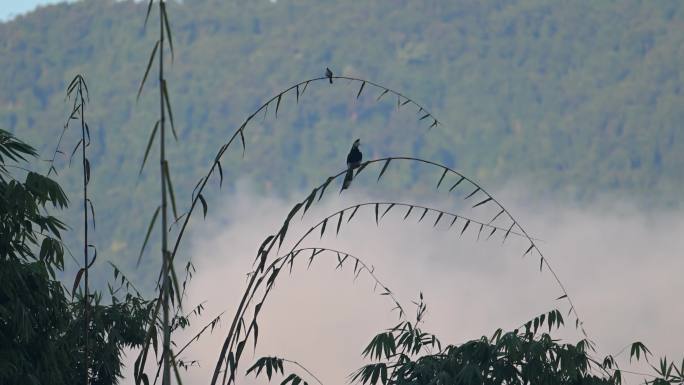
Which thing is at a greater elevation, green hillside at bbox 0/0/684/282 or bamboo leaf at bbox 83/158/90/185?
green hillside at bbox 0/0/684/282

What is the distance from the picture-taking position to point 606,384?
6.77m

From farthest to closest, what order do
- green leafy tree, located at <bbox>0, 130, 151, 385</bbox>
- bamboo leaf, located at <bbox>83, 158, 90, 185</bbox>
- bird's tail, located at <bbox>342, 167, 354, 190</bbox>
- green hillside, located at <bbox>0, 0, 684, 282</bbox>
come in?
green hillside, located at <bbox>0, 0, 684, 282</bbox>
green leafy tree, located at <bbox>0, 130, 151, 385</bbox>
bamboo leaf, located at <bbox>83, 158, 90, 185</bbox>
bird's tail, located at <bbox>342, 167, 354, 190</bbox>

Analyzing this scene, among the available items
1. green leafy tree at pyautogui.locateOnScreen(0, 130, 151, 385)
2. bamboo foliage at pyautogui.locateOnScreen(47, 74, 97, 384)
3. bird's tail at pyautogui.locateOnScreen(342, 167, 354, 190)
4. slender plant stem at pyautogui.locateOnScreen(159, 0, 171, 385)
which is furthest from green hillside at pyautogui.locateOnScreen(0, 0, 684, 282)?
slender plant stem at pyautogui.locateOnScreen(159, 0, 171, 385)

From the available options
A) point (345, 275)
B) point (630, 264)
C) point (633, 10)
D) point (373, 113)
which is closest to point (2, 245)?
point (345, 275)

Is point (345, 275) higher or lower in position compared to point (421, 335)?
higher

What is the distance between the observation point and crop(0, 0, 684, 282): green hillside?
162 metres

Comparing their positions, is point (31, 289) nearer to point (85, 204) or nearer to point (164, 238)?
point (85, 204)

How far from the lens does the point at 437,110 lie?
182625 millimetres

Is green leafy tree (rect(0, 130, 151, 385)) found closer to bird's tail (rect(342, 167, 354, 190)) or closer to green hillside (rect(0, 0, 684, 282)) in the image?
bird's tail (rect(342, 167, 354, 190))

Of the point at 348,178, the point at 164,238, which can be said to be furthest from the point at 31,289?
the point at 164,238

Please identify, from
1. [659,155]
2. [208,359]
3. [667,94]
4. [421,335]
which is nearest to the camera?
[421,335]

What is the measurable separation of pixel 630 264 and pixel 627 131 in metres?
20.6

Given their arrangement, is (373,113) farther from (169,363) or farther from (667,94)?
(169,363)

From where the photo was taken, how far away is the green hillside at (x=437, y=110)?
162 meters
